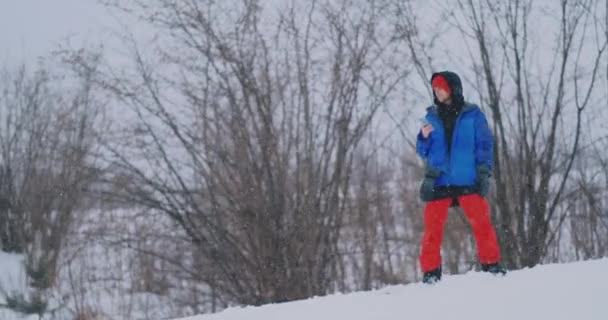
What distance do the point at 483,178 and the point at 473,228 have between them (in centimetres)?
34

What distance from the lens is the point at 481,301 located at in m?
3.00

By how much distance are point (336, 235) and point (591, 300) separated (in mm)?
5964

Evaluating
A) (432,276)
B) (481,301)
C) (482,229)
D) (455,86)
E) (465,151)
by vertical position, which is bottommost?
(481,301)

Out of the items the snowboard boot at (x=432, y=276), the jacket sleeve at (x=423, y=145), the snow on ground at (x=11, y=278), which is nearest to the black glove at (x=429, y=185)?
the jacket sleeve at (x=423, y=145)

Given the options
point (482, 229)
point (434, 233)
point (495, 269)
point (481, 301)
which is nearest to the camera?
point (481, 301)

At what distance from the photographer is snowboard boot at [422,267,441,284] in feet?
12.8

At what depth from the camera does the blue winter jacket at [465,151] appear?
13.2 feet

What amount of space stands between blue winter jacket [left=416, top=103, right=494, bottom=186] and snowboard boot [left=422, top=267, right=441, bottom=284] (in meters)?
0.56

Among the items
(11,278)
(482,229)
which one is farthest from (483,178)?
(11,278)

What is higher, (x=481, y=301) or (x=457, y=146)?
(x=457, y=146)

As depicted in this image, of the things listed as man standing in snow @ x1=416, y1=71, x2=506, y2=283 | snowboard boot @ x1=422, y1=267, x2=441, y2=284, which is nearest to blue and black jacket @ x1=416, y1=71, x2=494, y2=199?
man standing in snow @ x1=416, y1=71, x2=506, y2=283

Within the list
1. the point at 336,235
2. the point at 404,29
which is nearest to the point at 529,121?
the point at 404,29

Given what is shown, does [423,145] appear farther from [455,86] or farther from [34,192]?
[34,192]

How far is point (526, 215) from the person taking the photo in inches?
316
